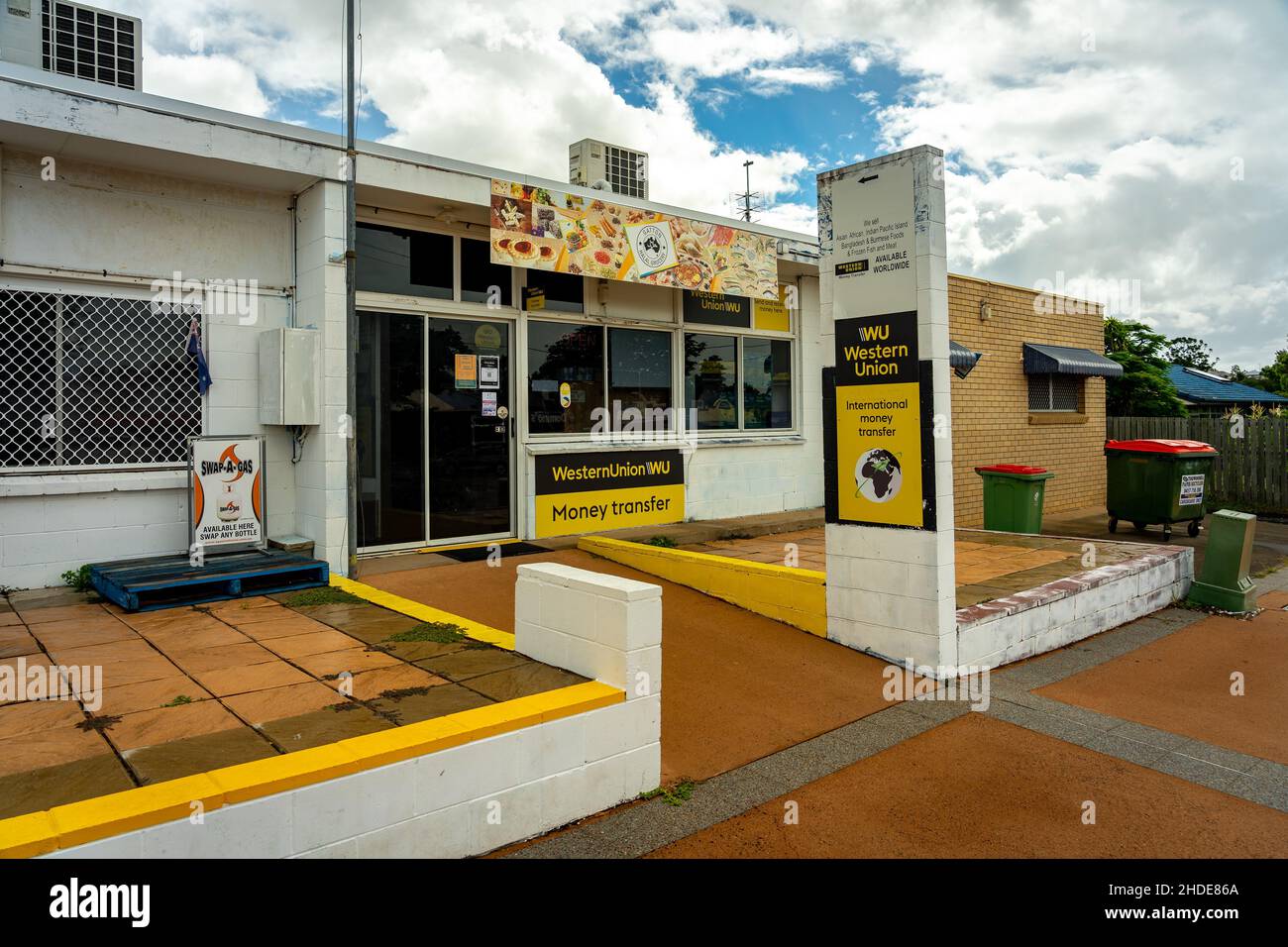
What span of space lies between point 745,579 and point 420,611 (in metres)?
2.74

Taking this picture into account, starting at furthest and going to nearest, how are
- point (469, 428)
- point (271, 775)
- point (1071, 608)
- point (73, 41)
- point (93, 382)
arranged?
1. point (469, 428)
2. point (73, 41)
3. point (1071, 608)
4. point (93, 382)
5. point (271, 775)

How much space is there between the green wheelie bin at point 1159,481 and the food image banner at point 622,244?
231 inches

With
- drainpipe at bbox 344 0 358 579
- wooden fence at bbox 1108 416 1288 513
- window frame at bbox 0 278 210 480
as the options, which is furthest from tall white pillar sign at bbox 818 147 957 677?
wooden fence at bbox 1108 416 1288 513

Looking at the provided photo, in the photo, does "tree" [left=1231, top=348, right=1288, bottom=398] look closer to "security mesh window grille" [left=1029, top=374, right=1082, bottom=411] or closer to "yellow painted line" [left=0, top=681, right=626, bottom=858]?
"security mesh window grille" [left=1029, top=374, right=1082, bottom=411]

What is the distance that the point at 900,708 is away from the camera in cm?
541

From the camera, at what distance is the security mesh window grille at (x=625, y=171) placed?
10805 millimetres

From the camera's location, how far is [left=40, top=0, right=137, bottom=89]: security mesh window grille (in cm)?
704

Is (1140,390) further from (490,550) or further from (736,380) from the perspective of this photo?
(490,550)

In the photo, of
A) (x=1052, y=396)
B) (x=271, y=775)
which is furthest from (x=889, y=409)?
(x=1052, y=396)

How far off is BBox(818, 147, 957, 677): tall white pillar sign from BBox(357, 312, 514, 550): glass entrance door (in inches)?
160

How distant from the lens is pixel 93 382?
6.96m

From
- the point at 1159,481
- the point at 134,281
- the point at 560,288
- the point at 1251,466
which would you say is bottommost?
the point at 1159,481

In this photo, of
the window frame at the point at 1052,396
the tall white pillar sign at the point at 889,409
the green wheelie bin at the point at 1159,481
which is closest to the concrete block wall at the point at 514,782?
the tall white pillar sign at the point at 889,409
